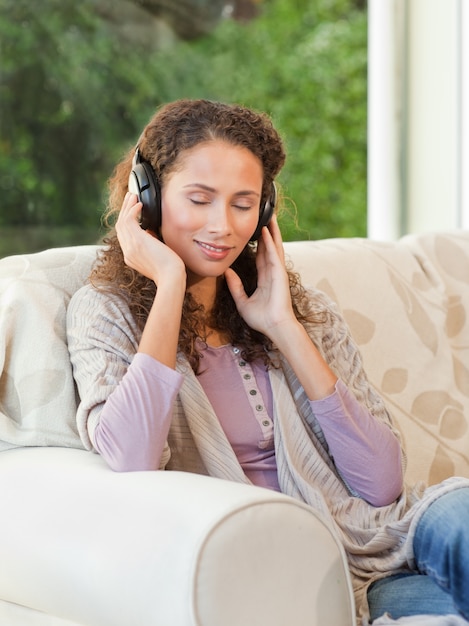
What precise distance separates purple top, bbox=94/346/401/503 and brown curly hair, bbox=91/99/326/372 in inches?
1.7

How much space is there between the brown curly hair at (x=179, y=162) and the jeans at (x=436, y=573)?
41 cm

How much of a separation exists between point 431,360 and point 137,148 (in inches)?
32.8

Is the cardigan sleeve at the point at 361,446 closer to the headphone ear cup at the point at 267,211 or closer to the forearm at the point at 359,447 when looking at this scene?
the forearm at the point at 359,447

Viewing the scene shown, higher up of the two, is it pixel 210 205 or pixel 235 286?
pixel 210 205

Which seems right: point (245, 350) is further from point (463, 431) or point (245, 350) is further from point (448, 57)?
point (448, 57)

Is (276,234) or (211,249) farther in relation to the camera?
(276,234)

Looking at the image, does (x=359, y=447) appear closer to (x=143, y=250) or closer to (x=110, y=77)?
(x=143, y=250)

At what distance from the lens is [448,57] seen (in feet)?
10.5

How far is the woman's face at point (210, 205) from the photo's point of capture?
4.86ft

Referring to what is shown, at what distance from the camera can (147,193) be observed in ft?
4.91

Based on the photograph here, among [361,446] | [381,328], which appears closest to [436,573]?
[361,446]

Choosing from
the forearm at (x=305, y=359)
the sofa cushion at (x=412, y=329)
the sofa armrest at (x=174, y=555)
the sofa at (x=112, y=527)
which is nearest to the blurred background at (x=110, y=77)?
the sofa cushion at (x=412, y=329)

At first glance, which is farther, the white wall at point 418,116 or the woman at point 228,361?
→ the white wall at point 418,116

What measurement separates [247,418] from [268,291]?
0.23 metres
